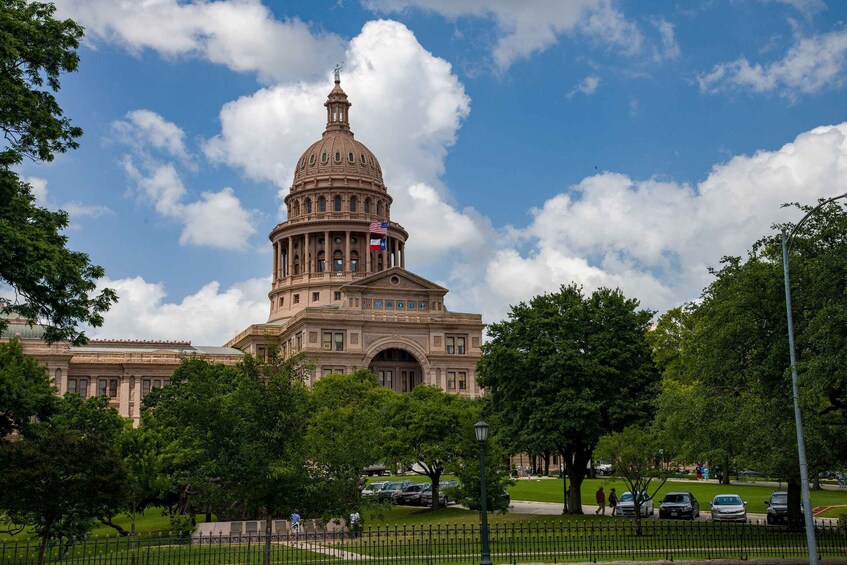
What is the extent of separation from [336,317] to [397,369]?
35.3 feet

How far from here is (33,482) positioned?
3281 centimetres

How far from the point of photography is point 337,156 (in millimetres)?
147750

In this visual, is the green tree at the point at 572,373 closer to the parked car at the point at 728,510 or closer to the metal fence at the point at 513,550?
the parked car at the point at 728,510

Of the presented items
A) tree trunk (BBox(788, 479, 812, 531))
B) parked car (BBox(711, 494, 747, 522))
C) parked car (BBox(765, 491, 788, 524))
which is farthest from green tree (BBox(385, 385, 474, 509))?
tree trunk (BBox(788, 479, 812, 531))

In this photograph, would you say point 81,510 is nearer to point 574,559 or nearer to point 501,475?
point 574,559

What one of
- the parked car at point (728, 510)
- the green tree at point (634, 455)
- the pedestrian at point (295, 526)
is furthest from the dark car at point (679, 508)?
the pedestrian at point (295, 526)

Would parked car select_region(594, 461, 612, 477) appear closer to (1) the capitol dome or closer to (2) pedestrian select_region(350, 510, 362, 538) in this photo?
(2) pedestrian select_region(350, 510, 362, 538)

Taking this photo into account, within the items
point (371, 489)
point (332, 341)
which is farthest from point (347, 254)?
point (371, 489)

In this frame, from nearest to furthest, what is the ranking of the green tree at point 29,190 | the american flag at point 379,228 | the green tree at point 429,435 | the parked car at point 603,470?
the green tree at point 29,190 < the green tree at point 429,435 < the parked car at point 603,470 < the american flag at point 379,228

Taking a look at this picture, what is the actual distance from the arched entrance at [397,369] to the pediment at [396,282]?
26.2 ft

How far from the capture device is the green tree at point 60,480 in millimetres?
32844

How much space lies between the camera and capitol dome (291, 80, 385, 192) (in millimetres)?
146500

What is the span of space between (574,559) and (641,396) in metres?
21.5

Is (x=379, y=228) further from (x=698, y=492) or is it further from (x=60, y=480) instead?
(x=60, y=480)
